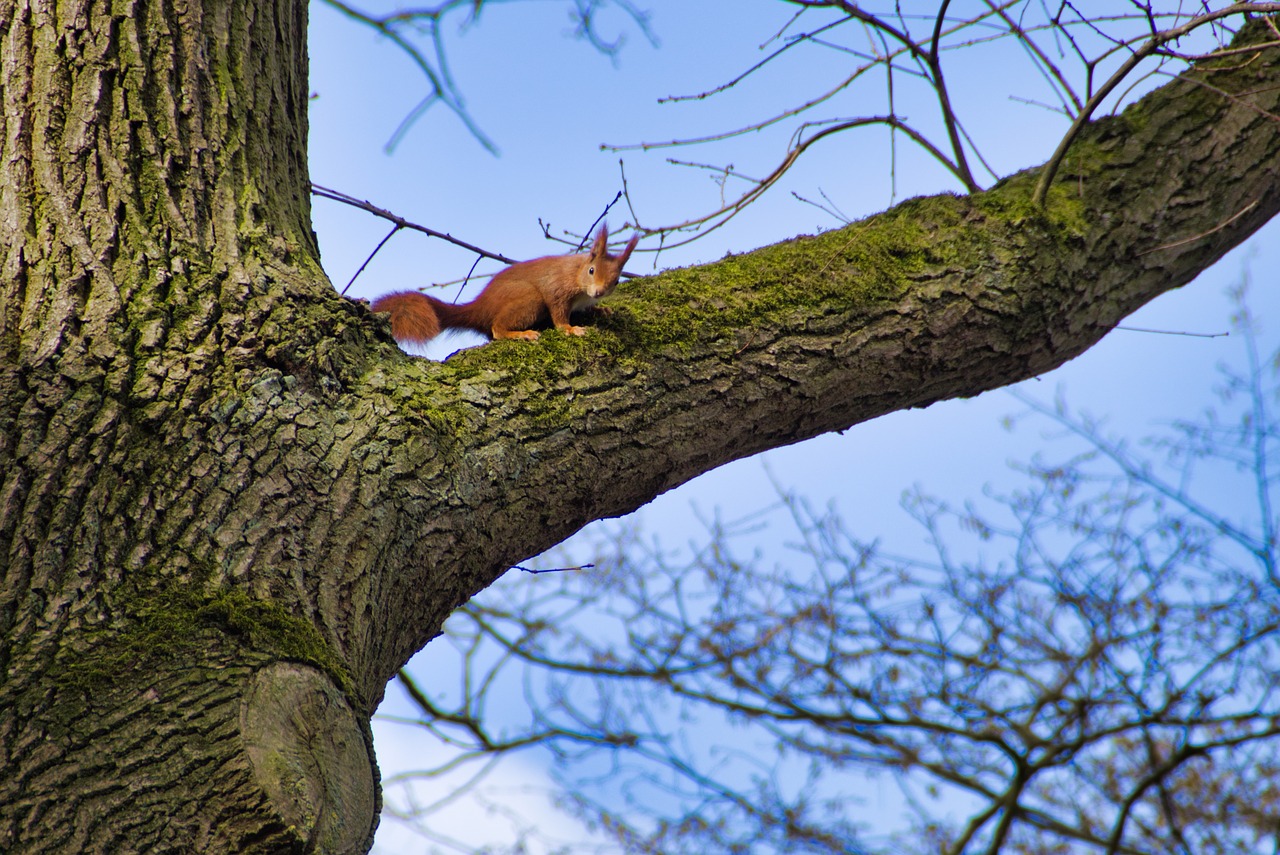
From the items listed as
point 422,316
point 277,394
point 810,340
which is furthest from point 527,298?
point 277,394

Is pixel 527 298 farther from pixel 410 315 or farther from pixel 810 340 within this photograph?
pixel 810 340

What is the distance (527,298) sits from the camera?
311 cm

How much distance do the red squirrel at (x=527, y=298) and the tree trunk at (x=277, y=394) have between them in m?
0.48

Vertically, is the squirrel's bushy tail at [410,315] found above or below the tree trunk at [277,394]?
above

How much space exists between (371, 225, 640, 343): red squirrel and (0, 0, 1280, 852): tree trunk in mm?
479

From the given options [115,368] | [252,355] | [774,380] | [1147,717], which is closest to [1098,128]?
[774,380]

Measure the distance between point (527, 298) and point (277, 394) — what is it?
1.30m

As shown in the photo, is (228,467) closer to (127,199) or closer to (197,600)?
(197,600)

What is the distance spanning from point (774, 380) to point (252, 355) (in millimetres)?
1133

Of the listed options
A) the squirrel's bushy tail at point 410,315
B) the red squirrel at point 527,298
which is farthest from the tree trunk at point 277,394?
the squirrel's bushy tail at point 410,315

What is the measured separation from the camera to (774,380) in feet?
7.70

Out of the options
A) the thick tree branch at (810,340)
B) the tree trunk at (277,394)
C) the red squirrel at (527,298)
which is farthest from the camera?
the red squirrel at (527,298)

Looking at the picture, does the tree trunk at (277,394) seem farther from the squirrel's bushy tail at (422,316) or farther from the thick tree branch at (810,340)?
the squirrel's bushy tail at (422,316)

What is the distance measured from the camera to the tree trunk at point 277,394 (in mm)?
1590
